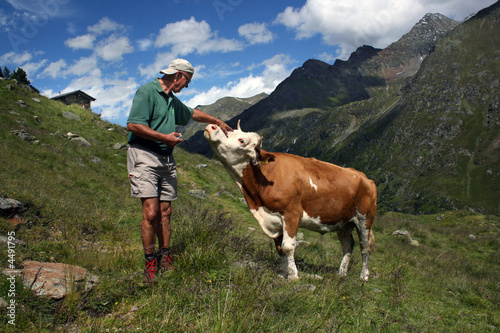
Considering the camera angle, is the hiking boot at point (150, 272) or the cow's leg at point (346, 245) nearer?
the hiking boot at point (150, 272)

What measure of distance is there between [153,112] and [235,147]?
143 centimetres

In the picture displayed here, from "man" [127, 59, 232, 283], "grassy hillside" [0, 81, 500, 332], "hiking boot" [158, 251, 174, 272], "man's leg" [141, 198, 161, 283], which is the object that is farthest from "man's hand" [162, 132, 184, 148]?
"hiking boot" [158, 251, 174, 272]

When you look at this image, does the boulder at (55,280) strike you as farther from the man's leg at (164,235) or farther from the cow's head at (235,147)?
the cow's head at (235,147)

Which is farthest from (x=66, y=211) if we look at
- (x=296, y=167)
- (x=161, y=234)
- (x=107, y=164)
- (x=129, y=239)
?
(x=107, y=164)

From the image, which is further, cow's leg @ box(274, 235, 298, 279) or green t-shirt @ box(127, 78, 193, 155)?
cow's leg @ box(274, 235, 298, 279)

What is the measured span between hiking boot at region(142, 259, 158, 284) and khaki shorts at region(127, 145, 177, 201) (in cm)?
89

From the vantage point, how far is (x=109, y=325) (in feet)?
10.3

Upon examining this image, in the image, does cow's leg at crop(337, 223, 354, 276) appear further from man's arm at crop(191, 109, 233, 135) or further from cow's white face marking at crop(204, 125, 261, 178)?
man's arm at crop(191, 109, 233, 135)

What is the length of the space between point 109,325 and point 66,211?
15.1ft

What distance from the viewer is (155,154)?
4441 mm

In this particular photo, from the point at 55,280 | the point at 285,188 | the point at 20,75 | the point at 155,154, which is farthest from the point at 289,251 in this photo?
the point at 20,75

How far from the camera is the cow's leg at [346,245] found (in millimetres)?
6493

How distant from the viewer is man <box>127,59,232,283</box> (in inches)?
165

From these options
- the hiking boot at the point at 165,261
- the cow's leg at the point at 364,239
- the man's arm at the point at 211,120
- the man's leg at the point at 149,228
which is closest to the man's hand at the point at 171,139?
the man's leg at the point at 149,228
